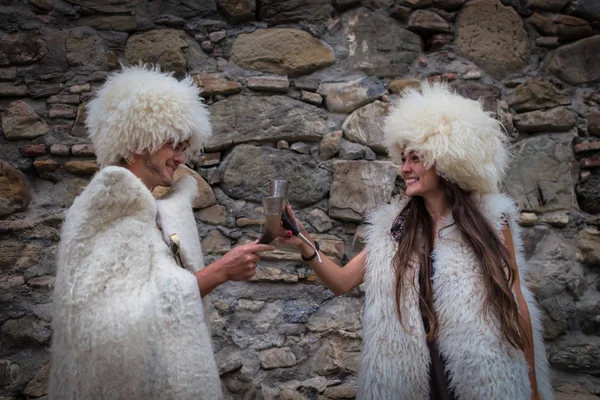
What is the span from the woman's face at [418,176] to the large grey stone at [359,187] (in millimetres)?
667

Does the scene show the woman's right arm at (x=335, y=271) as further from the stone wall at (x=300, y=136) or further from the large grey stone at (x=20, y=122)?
the large grey stone at (x=20, y=122)

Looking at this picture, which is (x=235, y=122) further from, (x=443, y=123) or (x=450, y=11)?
(x=450, y=11)

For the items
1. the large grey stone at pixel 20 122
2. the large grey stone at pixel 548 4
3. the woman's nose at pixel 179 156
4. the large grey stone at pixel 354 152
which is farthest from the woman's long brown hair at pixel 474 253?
the large grey stone at pixel 20 122

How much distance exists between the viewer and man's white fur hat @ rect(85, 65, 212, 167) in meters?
1.80

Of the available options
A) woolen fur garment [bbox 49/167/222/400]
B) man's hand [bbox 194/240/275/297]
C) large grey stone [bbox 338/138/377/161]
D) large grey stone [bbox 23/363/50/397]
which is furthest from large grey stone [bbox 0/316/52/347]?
large grey stone [bbox 338/138/377/161]

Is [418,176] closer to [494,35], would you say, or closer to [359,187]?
[359,187]

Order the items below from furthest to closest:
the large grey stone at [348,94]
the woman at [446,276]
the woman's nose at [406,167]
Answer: the large grey stone at [348,94] → the woman's nose at [406,167] → the woman at [446,276]

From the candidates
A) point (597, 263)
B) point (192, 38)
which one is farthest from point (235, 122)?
point (597, 263)

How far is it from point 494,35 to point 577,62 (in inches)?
21.1

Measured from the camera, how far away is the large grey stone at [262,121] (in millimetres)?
2752

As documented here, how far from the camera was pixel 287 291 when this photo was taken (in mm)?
2680

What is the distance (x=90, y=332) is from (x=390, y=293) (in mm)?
1131

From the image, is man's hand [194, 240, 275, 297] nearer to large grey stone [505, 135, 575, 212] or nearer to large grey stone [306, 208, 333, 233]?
large grey stone [306, 208, 333, 233]

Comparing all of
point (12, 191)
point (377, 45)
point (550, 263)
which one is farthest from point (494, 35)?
point (12, 191)
